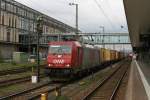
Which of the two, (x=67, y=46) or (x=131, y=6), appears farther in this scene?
(x=67, y=46)

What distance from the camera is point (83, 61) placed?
28.4 metres

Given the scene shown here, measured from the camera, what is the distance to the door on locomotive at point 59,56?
24453mm

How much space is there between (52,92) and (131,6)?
6.77 m

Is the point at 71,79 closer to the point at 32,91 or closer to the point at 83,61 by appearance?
the point at 83,61

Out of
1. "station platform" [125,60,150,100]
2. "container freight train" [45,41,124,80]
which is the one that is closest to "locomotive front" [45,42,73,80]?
"container freight train" [45,41,124,80]

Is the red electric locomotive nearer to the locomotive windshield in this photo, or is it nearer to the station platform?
the locomotive windshield

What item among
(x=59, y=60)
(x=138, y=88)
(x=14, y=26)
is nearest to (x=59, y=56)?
(x=59, y=60)

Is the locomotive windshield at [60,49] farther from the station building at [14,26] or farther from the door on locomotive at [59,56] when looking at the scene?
the station building at [14,26]

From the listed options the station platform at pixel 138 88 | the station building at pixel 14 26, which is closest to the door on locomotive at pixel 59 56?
the station platform at pixel 138 88

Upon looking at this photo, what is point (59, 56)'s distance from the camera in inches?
982

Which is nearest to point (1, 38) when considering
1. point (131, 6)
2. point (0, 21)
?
point (0, 21)

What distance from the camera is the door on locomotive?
24.5m

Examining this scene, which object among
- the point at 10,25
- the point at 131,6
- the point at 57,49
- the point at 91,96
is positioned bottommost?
the point at 91,96

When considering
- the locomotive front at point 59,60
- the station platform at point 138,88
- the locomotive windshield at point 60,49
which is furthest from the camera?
the locomotive windshield at point 60,49
